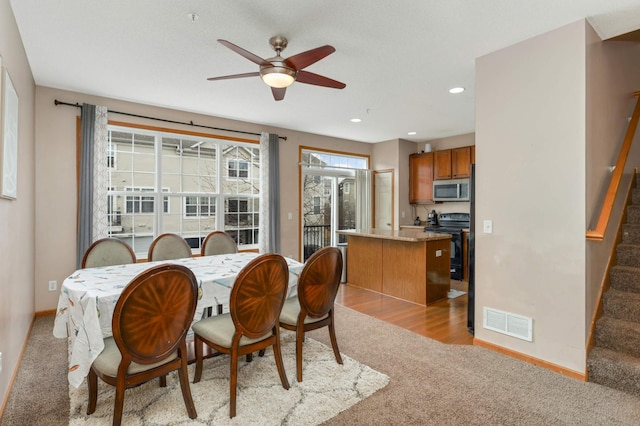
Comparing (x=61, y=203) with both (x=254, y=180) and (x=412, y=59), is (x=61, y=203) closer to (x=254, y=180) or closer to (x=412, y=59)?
(x=254, y=180)

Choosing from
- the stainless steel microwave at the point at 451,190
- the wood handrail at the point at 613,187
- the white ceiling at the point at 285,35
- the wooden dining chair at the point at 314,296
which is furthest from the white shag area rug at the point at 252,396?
the stainless steel microwave at the point at 451,190

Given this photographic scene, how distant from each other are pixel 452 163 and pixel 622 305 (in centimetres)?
400

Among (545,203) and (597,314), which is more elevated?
(545,203)

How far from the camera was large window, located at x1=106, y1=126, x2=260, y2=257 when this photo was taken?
457cm

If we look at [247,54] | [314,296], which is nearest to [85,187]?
[247,54]

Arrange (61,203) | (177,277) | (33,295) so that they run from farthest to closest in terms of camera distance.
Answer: (61,203)
(33,295)
(177,277)

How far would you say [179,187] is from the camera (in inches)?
197

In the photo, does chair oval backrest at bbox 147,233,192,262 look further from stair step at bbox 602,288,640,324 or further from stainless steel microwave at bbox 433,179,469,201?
stainless steel microwave at bbox 433,179,469,201

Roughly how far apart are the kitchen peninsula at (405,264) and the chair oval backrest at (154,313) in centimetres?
306


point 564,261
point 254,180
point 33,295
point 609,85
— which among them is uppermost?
point 609,85

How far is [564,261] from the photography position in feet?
8.52

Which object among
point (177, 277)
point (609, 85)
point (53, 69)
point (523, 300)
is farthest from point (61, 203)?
point (609, 85)

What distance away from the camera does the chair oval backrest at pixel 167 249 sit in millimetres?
3467

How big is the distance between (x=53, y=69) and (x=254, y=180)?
298 centimetres
